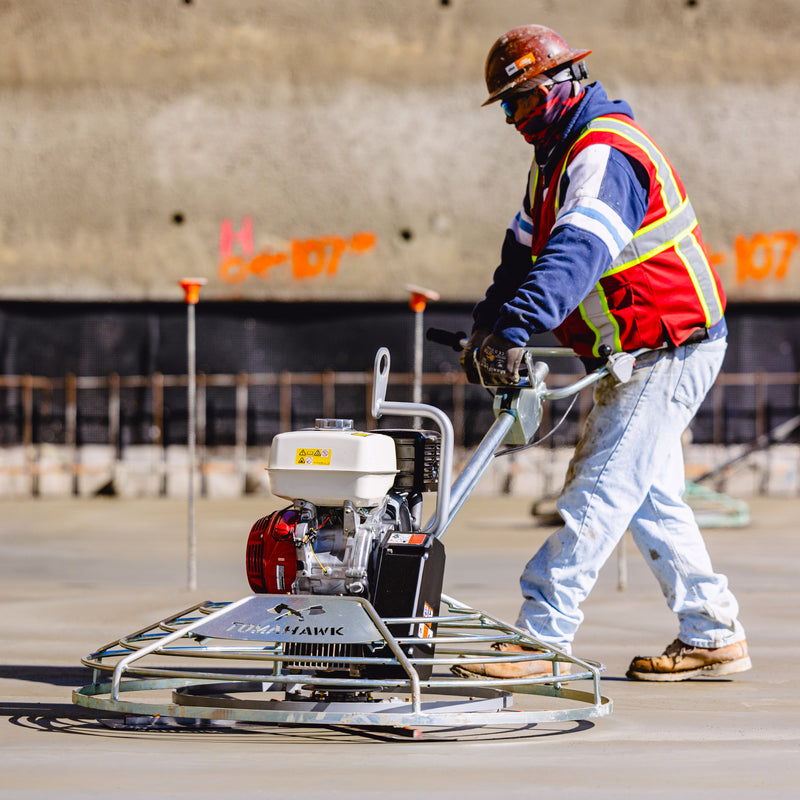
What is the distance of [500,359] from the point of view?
171 inches

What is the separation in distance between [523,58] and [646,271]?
74 centimetres

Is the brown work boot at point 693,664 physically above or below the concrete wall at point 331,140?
below

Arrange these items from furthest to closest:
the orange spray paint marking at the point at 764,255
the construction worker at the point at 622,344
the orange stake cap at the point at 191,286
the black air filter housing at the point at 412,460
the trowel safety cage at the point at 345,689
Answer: the orange spray paint marking at the point at 764,255 < the orange stake cap at the point at 191,286 < the construction worker at the point at 622,344 < the black air filter housing at the point at 412,460 < the trowel safety cage at the point at 345,689

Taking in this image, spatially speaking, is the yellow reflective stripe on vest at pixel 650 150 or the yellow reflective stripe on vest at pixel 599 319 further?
the yellow reflective stripe on vest at pixel 599 319

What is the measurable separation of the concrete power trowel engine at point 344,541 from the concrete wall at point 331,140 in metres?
13.8

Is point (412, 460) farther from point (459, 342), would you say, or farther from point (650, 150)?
point (650, 150)

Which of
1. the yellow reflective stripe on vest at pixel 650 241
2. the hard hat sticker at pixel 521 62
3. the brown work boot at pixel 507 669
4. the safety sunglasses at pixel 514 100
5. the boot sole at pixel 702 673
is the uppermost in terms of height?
the hard hat sticker at pixel 521 62

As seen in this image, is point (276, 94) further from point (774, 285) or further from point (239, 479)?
point (774, 285)

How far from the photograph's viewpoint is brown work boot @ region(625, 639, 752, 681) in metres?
5.05

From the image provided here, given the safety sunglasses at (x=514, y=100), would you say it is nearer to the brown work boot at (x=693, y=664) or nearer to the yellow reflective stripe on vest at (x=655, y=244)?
the yellow reflective stripe on vest at (x=655, y=244)

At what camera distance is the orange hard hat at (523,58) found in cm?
468

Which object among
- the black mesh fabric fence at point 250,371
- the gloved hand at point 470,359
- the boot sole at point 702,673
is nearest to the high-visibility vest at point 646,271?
the gloved hand at point 470,359

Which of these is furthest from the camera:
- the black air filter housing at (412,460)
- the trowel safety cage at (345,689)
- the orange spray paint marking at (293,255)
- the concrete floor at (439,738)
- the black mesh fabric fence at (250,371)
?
the orange spray paint marking at (293,255)

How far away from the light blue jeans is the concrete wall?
42.2 feet
